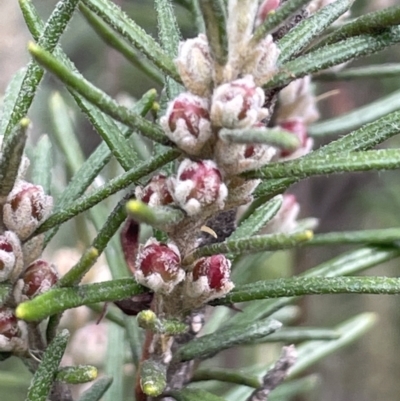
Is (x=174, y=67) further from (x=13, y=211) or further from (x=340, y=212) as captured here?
(x=340, y=212)

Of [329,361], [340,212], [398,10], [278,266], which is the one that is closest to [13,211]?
[398,10]

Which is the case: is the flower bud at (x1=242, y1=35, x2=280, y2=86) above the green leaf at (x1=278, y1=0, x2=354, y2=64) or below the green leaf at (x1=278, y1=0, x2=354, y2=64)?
below

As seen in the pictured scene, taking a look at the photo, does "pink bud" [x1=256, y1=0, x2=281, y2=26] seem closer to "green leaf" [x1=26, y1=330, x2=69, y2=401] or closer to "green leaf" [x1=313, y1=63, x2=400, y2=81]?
"green leaf" [x1=313, y1=63, x2=400, y2=81]

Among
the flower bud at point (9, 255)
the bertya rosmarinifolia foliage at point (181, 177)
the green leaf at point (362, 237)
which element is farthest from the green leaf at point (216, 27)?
the green leaf at point (362, 237)

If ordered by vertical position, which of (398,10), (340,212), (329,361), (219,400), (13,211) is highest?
(340,212)

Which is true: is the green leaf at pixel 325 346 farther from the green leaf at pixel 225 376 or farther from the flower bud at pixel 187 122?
the flower bud at pixel 187 122

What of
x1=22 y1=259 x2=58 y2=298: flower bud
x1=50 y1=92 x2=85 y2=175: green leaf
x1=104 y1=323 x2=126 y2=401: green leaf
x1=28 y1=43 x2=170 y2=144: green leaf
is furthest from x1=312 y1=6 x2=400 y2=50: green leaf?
x1=104 y1=323 x2=126 y2=401: green leaf

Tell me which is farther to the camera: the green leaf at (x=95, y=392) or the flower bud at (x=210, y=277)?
the green leaf at (x=95, y=392)
